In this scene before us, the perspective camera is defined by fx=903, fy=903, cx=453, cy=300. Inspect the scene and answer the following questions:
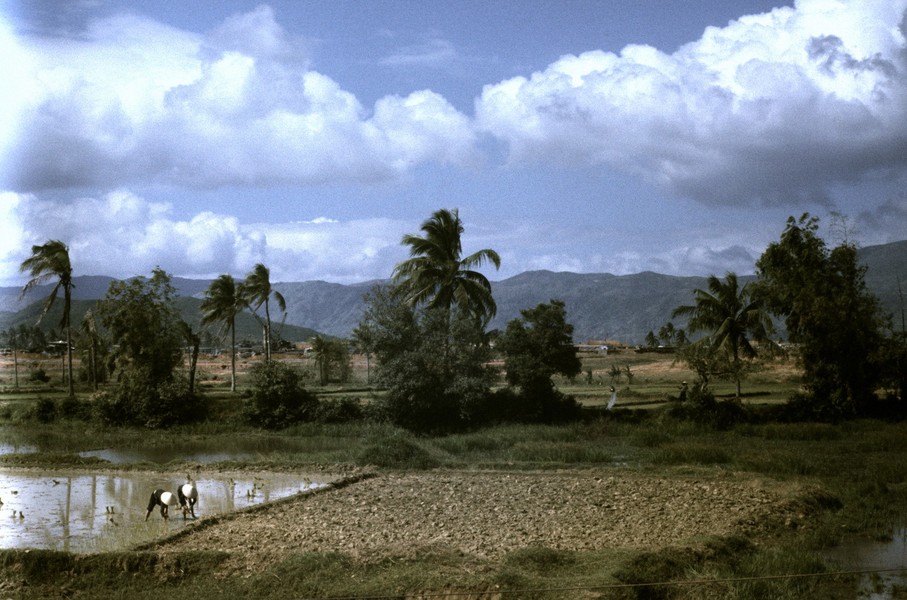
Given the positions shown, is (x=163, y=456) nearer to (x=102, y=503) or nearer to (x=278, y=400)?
(x=278, y=400)

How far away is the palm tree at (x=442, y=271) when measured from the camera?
32.2m

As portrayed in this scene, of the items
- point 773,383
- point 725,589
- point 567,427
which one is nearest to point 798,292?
point 567,427

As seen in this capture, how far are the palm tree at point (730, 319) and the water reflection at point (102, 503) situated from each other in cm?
1767

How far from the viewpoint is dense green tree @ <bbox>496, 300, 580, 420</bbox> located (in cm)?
2850

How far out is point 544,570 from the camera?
11.6m

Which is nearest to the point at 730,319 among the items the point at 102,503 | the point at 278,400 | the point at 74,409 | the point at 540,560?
the point at 278,400

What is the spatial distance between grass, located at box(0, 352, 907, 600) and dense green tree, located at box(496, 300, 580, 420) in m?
1.30

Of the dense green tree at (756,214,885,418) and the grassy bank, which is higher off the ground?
the dense green tree at (756,214,885,418)

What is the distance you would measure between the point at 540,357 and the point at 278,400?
29.1 ft

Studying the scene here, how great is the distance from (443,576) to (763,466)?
38.9 feet

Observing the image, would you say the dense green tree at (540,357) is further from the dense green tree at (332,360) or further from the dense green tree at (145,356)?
the dense green tree at (332,360)

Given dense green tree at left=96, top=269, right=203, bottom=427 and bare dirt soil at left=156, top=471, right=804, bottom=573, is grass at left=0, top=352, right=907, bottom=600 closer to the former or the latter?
bare dirt soil at left=156, top=471, right=804, bottom=573

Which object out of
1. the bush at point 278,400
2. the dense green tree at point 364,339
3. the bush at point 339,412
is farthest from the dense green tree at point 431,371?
the bush at point 278,400

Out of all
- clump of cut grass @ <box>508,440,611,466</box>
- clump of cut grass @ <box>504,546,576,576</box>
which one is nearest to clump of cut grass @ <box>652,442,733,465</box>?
clump of cut grass @ <box>508,440,611,466</box>
